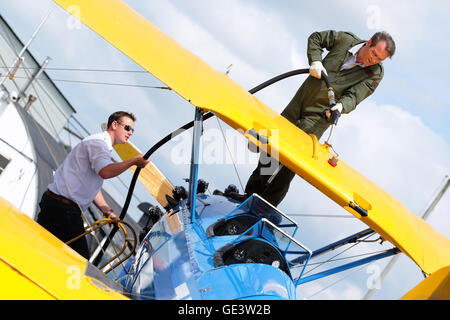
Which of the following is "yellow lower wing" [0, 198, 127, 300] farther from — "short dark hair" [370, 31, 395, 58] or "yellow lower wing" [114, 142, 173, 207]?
"yellow lower wing" [114, 142, 173, 207]

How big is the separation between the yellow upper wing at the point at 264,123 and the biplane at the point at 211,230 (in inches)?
0.5

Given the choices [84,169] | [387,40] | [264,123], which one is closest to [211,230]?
[264,123]

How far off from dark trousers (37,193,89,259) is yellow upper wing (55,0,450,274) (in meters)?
1.76

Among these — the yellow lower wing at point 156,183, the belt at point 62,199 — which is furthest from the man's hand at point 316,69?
the yellow lower wing at point 156,183

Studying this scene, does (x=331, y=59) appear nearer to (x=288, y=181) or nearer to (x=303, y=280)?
(x=288, y=181)

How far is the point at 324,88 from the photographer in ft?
17.0

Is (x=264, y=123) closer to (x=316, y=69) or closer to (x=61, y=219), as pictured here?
(x=316, y=69)

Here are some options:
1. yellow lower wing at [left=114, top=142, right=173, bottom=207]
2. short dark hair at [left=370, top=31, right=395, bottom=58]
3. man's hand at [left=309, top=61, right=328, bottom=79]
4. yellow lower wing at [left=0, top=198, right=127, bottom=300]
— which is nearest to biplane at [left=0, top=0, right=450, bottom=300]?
yellow lower wing at [left=0, top=198, right=127, bottom=300]

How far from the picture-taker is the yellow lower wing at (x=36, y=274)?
2.20m

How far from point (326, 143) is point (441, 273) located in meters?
2.52

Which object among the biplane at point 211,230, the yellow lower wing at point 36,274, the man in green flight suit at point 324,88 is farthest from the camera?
the man in green flight suit at point 324,88

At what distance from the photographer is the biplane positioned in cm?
252

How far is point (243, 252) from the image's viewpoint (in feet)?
10.7

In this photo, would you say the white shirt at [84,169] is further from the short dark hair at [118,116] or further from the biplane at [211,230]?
the biplane at [211,230]
